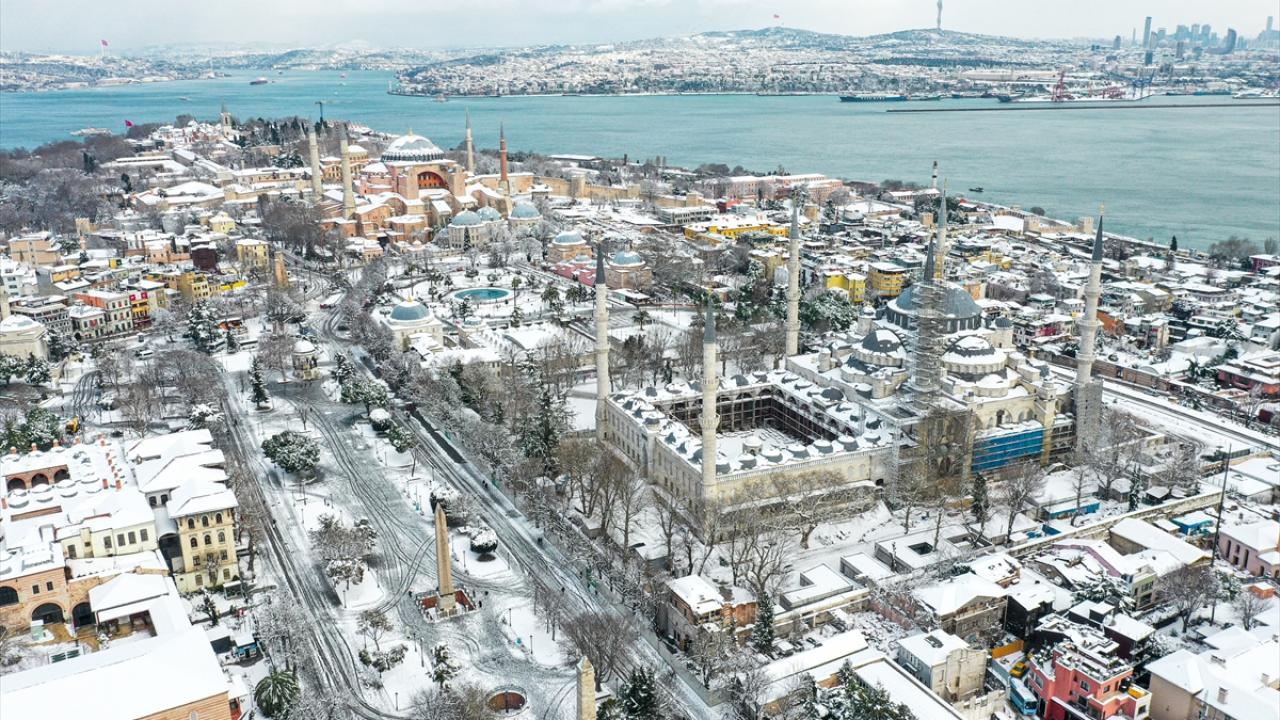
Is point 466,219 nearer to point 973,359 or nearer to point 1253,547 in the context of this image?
point 973,359

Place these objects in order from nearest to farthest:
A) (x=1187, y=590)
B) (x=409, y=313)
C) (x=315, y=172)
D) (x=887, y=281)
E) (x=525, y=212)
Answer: (x=1187, y=590) → (x=409, y=313) → (x=887, y=281) → (x=525, y=212) → (x=315, y=172)

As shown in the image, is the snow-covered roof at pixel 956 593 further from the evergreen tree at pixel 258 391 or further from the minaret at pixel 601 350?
the evergreen tree at pixel 258 391

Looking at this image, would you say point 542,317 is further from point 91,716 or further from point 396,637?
point 91,716

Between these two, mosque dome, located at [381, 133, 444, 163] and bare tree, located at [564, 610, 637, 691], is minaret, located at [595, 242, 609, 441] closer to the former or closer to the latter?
bare tree, located at [564, 610, 637, 691]

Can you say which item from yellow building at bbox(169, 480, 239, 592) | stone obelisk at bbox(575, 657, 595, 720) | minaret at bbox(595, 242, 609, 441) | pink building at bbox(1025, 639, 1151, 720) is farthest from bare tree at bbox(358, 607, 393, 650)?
pink building at bbox(1025, 639, 1151, 720)

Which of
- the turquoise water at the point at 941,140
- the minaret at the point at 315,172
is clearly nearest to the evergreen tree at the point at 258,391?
the minaret at the point at 315,172

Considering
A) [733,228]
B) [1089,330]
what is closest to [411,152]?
[733,228]
